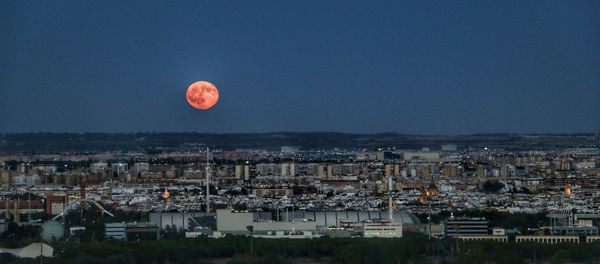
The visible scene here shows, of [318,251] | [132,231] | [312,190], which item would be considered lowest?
[318,251]

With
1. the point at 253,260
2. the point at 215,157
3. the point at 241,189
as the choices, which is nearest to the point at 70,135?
the point at 241,189

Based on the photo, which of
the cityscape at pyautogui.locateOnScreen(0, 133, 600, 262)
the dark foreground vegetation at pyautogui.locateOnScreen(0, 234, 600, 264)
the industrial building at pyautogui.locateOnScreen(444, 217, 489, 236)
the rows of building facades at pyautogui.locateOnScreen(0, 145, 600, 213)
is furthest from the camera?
the rows of building facades at pyautogui.locateOnScreen(0, 145, 600, 213)

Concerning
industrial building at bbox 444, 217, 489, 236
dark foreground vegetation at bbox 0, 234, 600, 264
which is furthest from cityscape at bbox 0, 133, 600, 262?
dark foreground vegetation at bbox 0, 234, 600, 264

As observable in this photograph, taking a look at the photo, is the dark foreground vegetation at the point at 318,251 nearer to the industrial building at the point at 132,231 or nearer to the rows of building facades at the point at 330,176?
the industrial building at the point at 132,231

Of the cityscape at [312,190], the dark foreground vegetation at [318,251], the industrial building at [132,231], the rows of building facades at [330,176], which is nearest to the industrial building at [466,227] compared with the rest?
the cityscape at [312,190]

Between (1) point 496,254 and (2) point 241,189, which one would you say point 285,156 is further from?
(1) point 496,254

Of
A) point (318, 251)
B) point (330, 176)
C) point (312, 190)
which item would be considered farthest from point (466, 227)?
point (330, 176)

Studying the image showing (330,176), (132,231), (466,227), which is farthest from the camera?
(330,176)

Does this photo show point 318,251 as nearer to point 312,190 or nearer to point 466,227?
point 466,227

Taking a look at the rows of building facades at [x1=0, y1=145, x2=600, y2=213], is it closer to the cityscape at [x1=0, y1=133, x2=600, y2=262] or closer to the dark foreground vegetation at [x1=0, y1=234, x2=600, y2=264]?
the cityscape at [x1=0, y1=133, x2=600, y2=262]
